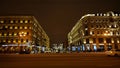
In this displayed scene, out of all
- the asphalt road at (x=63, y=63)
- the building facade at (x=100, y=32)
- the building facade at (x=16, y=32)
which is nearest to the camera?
the asphalt road at (x=63, y=63)

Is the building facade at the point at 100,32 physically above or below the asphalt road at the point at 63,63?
above

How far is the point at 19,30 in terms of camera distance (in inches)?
3310

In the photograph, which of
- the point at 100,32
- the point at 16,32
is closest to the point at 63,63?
the point at 16,32

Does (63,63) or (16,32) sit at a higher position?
(16,32)

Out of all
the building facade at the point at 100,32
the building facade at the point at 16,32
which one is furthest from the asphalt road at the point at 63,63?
the building facade at the point at 100,32

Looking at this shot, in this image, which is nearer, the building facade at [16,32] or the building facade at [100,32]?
the building facade at [16,32]

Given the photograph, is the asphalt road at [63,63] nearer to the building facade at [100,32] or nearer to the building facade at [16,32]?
the building facade at [16,32]

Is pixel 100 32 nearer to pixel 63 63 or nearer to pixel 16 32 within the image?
pixel 16 32

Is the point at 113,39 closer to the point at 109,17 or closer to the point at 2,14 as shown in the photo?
the point at 109,17

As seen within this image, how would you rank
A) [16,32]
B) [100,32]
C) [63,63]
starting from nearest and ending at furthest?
1. [63,63]
2. [16,32]
3. [100,32]

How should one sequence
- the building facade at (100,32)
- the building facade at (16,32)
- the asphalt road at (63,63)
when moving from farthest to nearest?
1. the building facade at (100,32)
2. the building facade at (16,32)
3. the asphalt road at (63,63)

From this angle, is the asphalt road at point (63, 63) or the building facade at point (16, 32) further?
the building facade at point (16, 32)

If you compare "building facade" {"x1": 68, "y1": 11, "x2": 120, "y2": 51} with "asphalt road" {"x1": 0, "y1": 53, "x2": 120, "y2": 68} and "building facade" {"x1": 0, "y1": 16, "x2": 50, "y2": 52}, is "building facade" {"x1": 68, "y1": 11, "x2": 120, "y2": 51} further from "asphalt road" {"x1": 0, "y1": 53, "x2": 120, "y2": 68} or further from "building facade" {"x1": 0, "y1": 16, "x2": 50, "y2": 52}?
"asphalt road" {"x1": 0, "y1": 53, "x2": 120, "y2": 68}

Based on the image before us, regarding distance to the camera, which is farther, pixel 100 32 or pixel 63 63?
pixel 100 32
